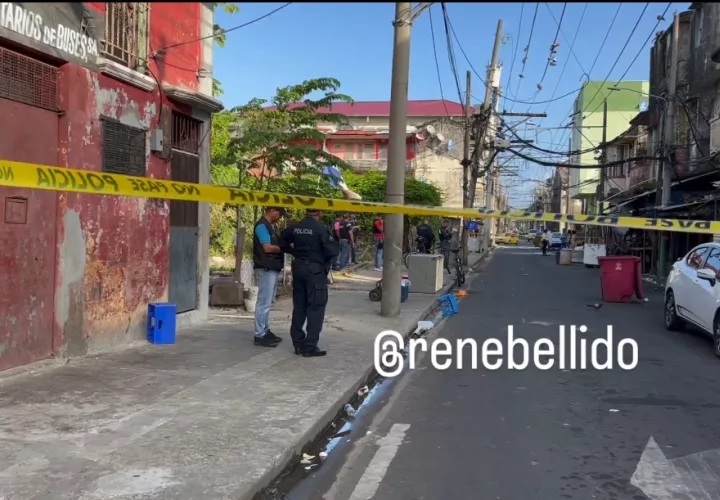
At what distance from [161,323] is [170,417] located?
344 centimetres

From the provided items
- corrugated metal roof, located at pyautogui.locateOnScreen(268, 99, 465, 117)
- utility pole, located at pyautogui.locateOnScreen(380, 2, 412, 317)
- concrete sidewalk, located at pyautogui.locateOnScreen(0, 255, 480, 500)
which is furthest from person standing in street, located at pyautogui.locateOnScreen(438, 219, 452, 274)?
corrugated metal roof, located at pyautogui.locateOnScreen(268, 99, 465, 117)

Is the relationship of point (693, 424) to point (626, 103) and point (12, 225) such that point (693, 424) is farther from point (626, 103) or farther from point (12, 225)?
point (626, 103)

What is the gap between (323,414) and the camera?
6113mm

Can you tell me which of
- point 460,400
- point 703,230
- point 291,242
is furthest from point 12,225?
point 703,230

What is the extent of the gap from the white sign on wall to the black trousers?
344cm

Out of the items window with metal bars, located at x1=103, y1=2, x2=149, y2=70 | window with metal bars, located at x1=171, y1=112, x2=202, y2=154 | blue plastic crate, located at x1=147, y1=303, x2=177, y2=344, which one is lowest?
blue plastic crate, located at x1=147, y1=303, x2=177, y2=344

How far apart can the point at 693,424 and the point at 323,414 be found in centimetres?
334

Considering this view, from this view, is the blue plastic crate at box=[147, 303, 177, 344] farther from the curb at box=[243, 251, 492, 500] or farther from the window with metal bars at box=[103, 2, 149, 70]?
the window with metal bars at box=[103, 2, 149, 70]

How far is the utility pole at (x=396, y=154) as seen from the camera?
12.4 metres

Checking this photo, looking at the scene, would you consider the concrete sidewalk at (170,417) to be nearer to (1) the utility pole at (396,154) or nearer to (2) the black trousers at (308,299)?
(2) the black trousers at (308,299)

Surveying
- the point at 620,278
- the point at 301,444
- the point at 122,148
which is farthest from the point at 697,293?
the point at 122,148

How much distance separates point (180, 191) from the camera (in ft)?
19.2

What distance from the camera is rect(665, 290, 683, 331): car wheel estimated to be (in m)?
11.9

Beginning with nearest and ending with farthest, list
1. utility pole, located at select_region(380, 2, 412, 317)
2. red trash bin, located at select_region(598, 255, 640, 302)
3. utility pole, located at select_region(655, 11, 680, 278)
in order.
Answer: utility pole, located at select_region(380, 2, 412, 317) → red trash bin, located at select_region(598, 255, 640, 302) → utility pole, located at select_region(655, 11, 680, 278)
